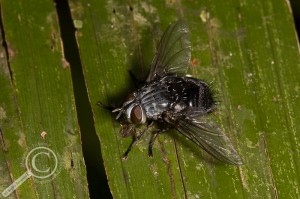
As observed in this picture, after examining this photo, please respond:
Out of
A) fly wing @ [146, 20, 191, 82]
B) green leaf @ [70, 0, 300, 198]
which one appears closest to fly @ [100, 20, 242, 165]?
fly wing @ [146, 20, 191, 82]

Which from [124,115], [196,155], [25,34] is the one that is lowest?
[196,155]

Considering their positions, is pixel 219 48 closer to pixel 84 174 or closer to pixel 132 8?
pixel 132 8

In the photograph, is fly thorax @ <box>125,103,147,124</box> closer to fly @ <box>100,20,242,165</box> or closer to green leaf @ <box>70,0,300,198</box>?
fly @ <box>100,20,242,165</box>

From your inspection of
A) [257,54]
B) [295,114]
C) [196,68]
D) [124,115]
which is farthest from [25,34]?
[295,114]

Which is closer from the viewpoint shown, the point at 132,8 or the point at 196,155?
the point at 196,155

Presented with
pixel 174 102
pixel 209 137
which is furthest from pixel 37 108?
pixel 209 137

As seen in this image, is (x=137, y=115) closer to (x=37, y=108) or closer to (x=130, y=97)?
(x=130, y=97)
